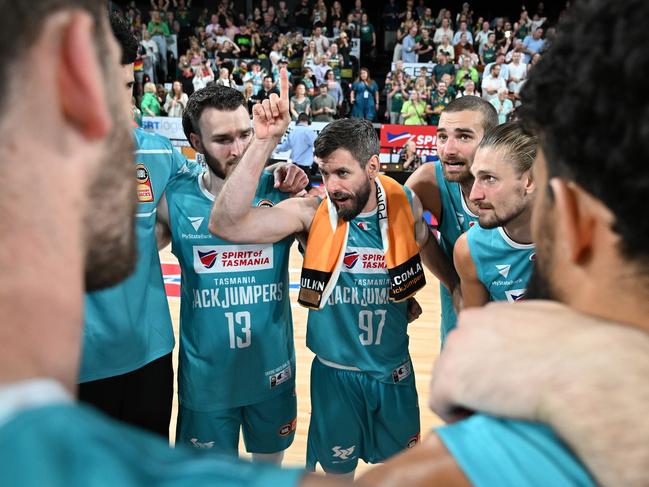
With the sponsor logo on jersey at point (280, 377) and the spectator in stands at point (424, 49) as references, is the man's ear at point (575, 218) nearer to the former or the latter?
the sponsor logo on jersey at point (280, 377)

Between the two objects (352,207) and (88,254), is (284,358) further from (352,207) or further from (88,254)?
(88,254)

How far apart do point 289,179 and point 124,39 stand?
0.98 metres

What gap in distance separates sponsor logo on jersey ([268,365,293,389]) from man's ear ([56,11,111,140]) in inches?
96.9

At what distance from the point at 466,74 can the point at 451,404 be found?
14.0m

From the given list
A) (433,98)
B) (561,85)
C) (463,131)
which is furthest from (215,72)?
(561,85)

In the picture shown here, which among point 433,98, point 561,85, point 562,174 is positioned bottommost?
point 433,98

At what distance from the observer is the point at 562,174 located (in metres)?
0.85

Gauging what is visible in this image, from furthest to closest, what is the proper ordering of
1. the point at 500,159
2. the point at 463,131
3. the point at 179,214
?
the point at 463,131 < the point at 179,214 < the point at 500,159

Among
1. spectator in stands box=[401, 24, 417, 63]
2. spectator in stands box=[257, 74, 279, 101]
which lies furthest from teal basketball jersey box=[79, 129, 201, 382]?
spectator in stands box=[401, 24, 417, 63]

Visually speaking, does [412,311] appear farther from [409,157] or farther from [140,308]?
[409,157]

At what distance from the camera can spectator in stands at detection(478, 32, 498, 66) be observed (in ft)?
49.7

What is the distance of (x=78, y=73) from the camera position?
2.00ft

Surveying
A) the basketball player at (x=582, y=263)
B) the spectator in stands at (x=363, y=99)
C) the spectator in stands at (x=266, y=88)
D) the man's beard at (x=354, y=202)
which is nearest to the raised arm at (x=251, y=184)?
the man's beard at (x=354, y=202)

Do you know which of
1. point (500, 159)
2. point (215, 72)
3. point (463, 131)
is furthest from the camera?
point (215, 72)
